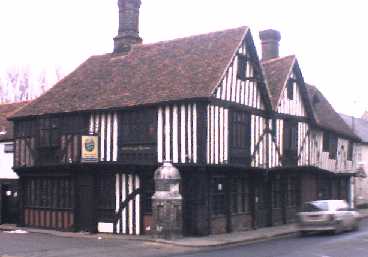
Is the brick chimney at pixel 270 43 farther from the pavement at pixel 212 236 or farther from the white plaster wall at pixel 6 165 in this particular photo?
the white plaster wall at pixel 6 165

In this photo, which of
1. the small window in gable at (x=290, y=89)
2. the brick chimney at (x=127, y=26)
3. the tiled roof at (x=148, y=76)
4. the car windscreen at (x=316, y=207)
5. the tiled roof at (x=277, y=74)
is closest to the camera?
the tiled roof at (x=148, y=76)

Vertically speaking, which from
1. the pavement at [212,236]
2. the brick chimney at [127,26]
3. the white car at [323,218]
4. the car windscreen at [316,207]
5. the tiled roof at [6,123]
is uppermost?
the brick chimney at [127,26]

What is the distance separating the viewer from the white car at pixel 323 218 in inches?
951

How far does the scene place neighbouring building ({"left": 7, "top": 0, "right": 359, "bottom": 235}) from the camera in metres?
23.7

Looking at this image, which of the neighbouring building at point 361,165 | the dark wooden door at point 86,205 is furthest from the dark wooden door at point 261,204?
the neighbouring building at point 361,165

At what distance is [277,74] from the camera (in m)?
30.5

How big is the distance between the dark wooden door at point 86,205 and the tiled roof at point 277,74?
9043 millimetres

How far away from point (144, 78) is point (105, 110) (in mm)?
2182

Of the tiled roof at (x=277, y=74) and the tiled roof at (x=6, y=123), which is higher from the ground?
the tiled roof at (x=277, y=74)

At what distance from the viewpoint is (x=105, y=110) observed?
25547 mm

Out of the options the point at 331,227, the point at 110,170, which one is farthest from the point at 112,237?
the point at 331,227

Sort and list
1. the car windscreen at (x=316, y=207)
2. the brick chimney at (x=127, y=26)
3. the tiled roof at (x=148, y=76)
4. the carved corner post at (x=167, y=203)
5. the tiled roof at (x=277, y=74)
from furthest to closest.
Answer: the brick chimney at (x=127, y=26) → the tiled roof at (x=277, y=74) → the car windscreen at (x=316, y=207) → the tiled roof at (x=148, y=76) → the carved corner post at (x=167, y=203)

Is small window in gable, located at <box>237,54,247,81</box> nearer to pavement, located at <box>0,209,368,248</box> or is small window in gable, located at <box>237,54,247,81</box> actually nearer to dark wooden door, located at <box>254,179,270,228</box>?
dark wooden door, located at <box>254,179,270,228</box>

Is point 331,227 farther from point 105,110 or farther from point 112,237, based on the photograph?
point 105,110
